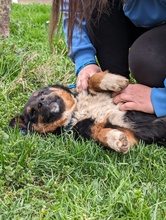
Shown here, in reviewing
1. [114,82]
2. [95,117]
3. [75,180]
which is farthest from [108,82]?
[75,180]

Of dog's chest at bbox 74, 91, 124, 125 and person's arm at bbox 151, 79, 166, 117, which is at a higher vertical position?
person's arm at bbox 151, 79, 166, 117

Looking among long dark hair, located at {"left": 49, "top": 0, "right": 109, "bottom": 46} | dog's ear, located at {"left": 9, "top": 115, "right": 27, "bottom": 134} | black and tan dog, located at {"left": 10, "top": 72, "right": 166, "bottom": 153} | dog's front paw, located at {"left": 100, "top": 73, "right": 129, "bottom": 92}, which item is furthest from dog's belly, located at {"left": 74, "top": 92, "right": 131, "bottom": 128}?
long dark hair, located at {"left": 49, "top": 0, "right": 109, "bottom": 46}

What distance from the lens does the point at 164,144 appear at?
11.4 feet

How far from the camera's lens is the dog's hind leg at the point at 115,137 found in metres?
3.17

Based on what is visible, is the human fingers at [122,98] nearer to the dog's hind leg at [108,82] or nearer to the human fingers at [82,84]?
the dog's hind leg at [108,82]

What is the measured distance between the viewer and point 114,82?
11.6ft

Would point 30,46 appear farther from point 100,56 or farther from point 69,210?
point 69,210

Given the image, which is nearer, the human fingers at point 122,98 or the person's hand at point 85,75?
the human fingers at point 122,98

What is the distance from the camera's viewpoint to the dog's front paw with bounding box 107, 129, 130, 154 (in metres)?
3.16

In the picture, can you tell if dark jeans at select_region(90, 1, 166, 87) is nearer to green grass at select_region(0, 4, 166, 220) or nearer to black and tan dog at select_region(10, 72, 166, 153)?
black and tan dog at select_region(10, 72, 166, 153)

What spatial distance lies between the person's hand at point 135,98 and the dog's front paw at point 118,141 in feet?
1.16

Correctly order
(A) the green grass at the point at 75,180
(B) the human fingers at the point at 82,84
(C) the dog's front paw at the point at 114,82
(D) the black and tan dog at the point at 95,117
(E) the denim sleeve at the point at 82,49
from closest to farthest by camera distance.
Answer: (A) the green grass at the point at 75,180
(D) the black and tan dog at the point at 95,117
(C) the dog's front paw at the point at 114,82
(B) the human fingers at the point at 82,84
(E) the denim sleeve at the point at 82,49

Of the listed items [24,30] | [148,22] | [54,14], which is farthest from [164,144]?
[24,30]

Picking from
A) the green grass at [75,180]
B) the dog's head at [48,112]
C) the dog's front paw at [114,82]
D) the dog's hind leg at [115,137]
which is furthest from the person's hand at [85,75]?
the green grass at [75,180]
